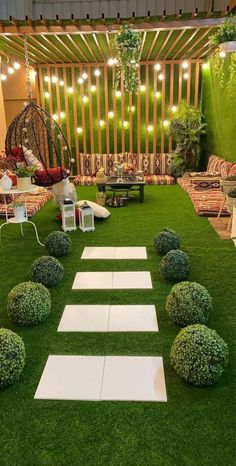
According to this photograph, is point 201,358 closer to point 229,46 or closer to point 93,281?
point 93,281

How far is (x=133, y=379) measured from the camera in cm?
239

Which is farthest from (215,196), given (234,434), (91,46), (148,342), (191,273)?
(234,434)

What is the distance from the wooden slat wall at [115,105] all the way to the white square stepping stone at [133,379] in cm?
766

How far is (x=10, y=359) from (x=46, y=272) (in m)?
1.37

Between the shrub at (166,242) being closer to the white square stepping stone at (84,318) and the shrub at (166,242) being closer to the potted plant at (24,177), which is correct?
the white square stepping stone at (84,318)

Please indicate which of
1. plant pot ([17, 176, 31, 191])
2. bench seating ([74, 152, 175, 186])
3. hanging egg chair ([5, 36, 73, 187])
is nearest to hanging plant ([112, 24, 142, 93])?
hanging egg chair ([5, 36, 73, 187])

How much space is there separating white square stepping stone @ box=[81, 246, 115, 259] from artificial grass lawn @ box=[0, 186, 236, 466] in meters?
0.14

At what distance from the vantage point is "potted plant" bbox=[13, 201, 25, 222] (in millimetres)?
4539

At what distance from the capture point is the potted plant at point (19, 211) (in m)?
4.54

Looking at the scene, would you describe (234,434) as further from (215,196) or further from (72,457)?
(215,196)

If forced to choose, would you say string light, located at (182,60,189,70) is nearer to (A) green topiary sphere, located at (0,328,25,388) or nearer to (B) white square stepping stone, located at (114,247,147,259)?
(B) white square stepping stone, located at (114,247,147,259)

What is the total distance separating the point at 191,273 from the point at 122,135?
6345 millimetres

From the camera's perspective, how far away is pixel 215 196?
257 inches

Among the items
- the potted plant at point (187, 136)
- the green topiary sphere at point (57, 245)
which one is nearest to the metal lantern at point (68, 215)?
the green topiary sphere at point (57, 245)
